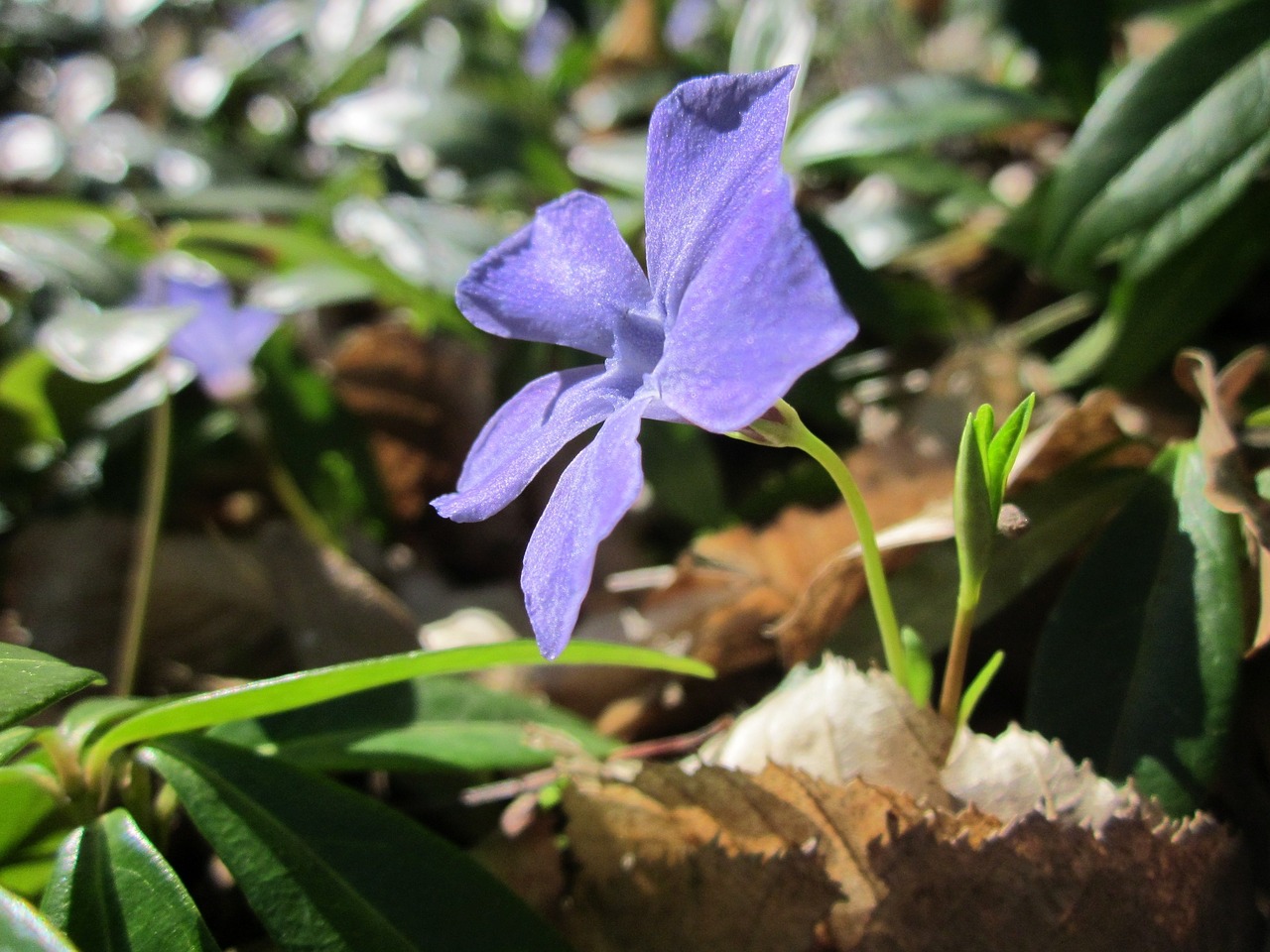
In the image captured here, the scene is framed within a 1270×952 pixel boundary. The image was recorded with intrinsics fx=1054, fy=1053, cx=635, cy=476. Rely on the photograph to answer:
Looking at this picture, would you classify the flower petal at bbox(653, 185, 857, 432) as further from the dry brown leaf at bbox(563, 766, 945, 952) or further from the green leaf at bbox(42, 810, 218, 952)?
the green leaf at bbox(42, 810, 218, 952)

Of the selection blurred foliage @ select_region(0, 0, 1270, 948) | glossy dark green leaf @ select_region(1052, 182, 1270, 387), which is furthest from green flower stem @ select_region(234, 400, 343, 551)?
glossy dark green leaf @ select_region(1052, 182, 1270, 387)

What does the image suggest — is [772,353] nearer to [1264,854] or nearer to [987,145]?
[1264,854]

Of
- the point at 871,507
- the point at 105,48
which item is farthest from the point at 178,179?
the point at 871,507

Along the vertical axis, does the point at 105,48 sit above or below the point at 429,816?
above

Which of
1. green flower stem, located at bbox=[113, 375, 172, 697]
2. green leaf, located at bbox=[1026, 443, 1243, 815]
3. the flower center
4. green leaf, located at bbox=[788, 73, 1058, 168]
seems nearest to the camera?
the flower center

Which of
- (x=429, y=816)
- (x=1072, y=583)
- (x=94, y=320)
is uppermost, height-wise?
(x=94, y=320)

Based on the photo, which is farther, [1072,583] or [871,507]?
[871,507]
